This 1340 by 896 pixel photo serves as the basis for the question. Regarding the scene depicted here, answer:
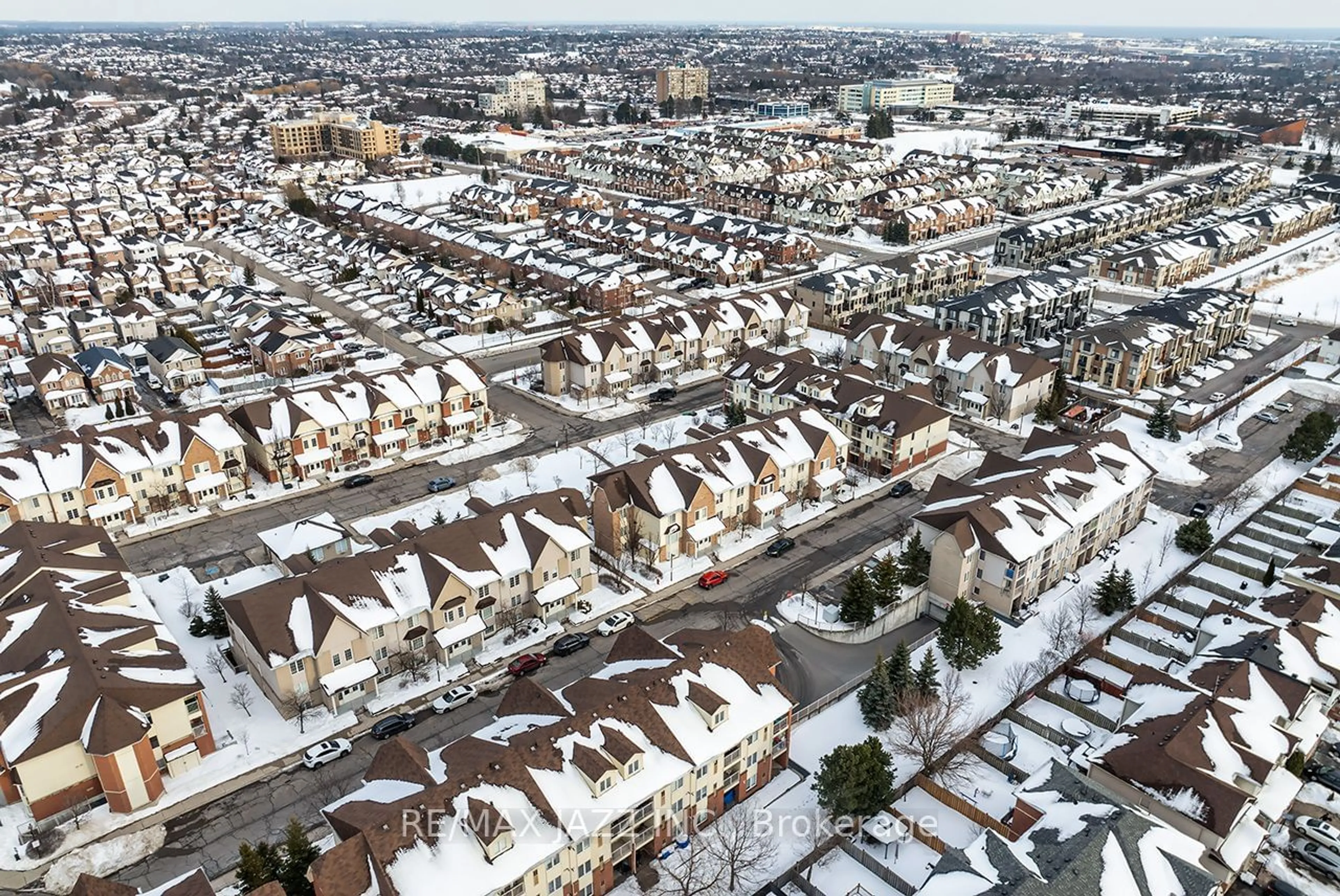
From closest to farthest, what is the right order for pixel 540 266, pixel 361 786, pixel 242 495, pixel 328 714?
pixel 361 786 → pixel 328 714 → pixel 242 495 → pixel 540 266

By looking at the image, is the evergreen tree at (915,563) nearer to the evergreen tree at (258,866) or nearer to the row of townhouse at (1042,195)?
the evergreen tree at (258,866)

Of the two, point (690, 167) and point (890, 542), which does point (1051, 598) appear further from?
point (690, 167)

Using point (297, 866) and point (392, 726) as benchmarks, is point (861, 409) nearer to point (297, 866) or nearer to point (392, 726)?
point (392, 726)

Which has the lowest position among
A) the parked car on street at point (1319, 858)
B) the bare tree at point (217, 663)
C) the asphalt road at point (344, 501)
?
the parked car on street at point (1319, 858)

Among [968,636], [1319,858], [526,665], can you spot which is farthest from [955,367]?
[526,665]

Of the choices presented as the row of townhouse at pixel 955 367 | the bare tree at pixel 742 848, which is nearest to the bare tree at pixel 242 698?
the bare tree at pixel 742 848

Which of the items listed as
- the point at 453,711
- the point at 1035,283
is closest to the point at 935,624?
the point at 453,711
